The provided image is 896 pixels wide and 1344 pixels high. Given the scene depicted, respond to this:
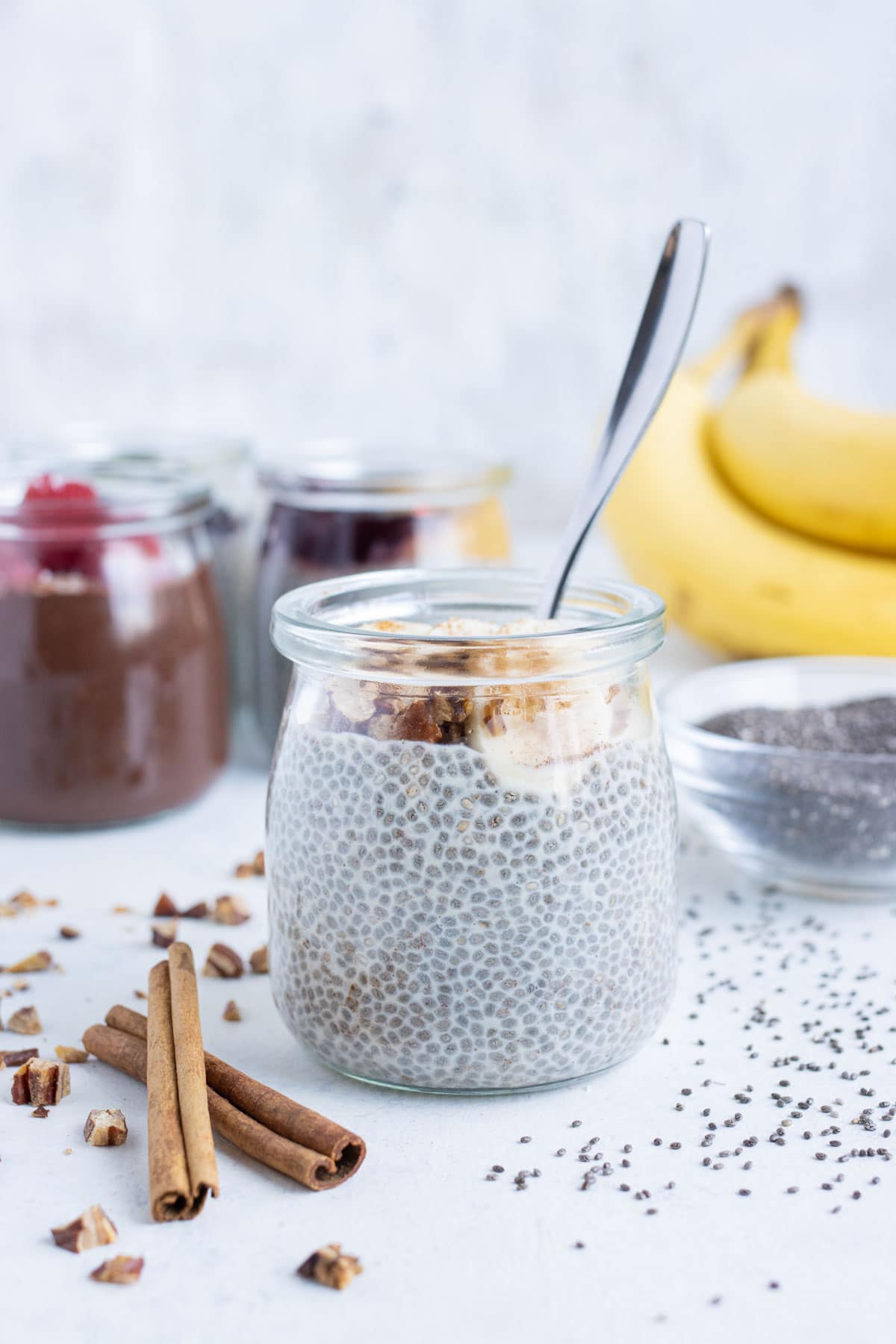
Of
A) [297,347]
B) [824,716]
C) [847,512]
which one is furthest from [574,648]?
[297,347]

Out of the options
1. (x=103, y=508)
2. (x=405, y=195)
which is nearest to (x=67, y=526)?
(x=103, y=508)

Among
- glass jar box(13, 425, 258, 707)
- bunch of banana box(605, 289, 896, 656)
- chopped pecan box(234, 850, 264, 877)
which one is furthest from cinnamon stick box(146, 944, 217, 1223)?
bunch of banana box(605, 289, 896, 656)

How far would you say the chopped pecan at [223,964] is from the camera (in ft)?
2.69

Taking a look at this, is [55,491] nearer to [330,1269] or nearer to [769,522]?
[330,1269]

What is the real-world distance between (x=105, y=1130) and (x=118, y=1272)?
0.10 metres

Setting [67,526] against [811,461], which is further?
[811,461]

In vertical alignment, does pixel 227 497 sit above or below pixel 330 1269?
above

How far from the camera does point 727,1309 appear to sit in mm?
523

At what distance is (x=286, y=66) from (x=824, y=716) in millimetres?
1160

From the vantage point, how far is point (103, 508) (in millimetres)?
1021

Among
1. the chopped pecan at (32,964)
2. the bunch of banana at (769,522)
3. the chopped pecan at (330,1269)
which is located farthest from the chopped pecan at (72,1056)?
the bunch of banana at (769,522)

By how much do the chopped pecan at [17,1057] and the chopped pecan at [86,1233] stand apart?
0.16 m

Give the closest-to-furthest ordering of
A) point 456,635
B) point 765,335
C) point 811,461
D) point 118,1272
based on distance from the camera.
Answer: point 118,1272
point 456,635
point 811,461
point 765,335

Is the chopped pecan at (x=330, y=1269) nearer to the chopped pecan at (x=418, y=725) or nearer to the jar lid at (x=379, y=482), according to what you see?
the chopped pecan at (x=418, y=725)
